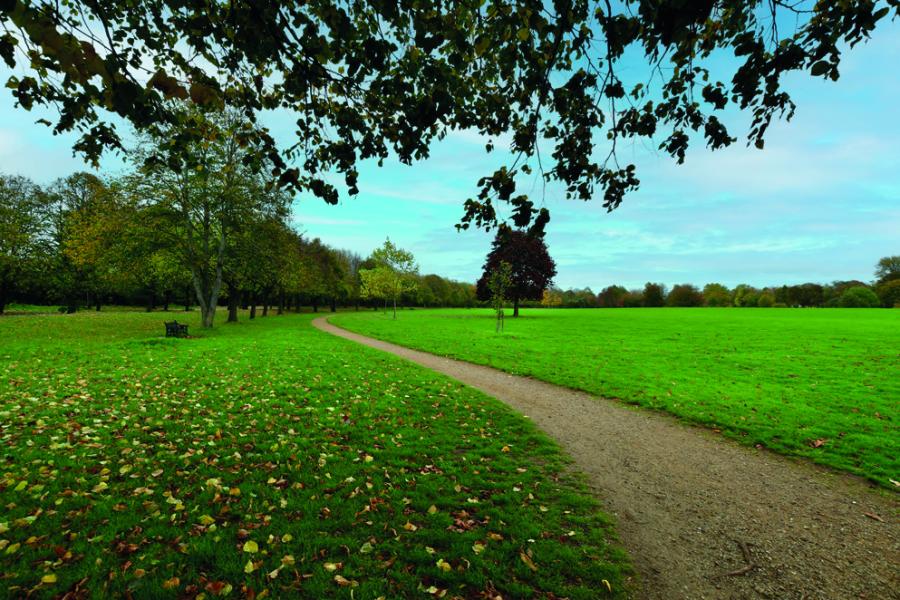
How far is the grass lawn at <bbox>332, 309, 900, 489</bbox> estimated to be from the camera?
7219mm

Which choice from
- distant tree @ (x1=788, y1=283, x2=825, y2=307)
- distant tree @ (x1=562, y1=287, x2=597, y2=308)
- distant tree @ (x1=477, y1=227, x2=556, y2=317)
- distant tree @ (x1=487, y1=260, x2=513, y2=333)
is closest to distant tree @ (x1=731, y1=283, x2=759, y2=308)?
distant tree @ (x1=788, y1=283, x2=825, y2=307)

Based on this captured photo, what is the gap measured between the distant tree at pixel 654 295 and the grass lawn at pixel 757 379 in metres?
79.3

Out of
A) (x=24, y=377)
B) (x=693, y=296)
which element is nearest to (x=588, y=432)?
(x=24, y=377)

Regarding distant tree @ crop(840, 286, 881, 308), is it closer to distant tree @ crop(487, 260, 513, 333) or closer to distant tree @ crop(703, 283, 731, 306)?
distant tree @ crop(703, 283, 731, 306)

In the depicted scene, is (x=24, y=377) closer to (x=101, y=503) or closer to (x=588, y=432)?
(x=101, y=503)

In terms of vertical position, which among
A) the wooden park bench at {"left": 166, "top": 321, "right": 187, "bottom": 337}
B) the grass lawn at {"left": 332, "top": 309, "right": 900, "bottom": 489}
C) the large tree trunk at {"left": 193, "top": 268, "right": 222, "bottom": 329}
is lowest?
the grass lawn at {"left": 332, "top": 309, "right": 900, "bottom": 489}

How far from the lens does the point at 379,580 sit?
3379mm

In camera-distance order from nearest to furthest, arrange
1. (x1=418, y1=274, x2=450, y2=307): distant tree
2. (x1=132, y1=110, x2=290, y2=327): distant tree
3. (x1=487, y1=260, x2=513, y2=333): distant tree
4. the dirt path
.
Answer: the dirt path
(x1=132, y1=110, x2=290, y2=327): distant tree
(x1=487, y1=260, x2=513, y2=333): distant tree
(x1=418, y1=274, x2=450, y2=307): distant tree

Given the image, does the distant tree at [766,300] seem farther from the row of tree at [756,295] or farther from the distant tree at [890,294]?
the distant tree at [890,294]

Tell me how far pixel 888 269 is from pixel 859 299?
3094cm

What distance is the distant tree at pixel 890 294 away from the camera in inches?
3020

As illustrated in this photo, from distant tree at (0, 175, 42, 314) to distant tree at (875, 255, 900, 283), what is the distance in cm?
15305

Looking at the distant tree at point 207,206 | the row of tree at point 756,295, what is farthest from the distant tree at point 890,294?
the distant tree at point 207,206

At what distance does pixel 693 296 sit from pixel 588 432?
11277 cm
